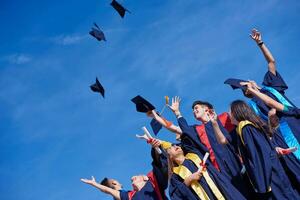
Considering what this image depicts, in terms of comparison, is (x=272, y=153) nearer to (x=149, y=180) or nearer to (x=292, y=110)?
(x=292, y=110)

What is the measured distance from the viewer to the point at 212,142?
552cm

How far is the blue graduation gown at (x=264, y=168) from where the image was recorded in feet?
14.8

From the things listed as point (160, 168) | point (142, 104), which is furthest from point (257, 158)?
point (142, 104)

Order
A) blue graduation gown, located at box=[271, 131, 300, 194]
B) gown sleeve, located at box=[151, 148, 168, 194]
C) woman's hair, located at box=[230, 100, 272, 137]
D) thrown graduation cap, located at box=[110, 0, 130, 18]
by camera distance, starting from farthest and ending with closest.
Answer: thrown graduation cap, located at box=[110, 0, 130, 18] → gown sleeve, located at box=[151, 148, 168, 194] → blue graduation gown, located at box=[271, 131, 300, 194] → woman's hair, located at box=[230, 100, 272, 137]

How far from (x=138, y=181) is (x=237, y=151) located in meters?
1.70

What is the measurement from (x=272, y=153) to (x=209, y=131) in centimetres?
108

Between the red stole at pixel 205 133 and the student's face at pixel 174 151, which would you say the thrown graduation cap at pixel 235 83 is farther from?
the student's face at pixel 174 151

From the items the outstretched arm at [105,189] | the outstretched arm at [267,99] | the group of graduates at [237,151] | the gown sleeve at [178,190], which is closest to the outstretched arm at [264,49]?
the group of graduates at [237,151]

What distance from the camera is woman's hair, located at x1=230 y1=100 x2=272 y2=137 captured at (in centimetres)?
480

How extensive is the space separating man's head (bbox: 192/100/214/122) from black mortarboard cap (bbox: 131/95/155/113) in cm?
86

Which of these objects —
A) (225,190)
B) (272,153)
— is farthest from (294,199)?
(225,190)

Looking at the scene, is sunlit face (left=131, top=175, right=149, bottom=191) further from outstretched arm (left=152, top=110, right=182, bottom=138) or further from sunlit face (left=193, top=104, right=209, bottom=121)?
sunlit face (left=193, top=104, right=209, bottom=121)

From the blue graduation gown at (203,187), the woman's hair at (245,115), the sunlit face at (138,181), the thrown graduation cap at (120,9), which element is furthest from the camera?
the thrown graduation cap at (120,9)

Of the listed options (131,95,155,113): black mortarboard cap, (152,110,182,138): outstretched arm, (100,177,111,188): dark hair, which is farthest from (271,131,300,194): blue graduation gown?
(100,177,111,188): dark hair
